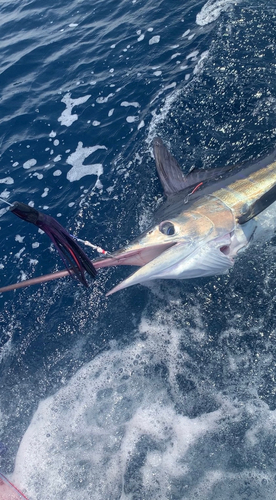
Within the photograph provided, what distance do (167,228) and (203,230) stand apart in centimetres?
40

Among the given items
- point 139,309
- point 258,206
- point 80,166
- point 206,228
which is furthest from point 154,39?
point 139,309

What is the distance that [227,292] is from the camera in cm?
445

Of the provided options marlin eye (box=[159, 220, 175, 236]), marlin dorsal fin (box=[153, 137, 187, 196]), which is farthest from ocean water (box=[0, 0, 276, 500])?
marlin eye (box=[159, 220, 175, 236])

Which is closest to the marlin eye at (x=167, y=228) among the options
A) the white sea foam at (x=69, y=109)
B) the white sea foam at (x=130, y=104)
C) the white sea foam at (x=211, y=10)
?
the white sea foam at (x=130, y=104)

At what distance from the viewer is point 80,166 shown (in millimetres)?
6703

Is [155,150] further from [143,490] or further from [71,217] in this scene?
[143,490]

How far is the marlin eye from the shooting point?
4047 millimetres

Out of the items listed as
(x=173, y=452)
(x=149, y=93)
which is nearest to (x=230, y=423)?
(x=173, y=452)

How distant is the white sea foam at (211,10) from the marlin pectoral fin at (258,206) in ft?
19.0

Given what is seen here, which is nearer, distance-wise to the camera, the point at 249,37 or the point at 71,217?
the point at 71,217

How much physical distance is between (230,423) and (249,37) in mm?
6927

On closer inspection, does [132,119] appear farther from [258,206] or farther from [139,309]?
[139,309]

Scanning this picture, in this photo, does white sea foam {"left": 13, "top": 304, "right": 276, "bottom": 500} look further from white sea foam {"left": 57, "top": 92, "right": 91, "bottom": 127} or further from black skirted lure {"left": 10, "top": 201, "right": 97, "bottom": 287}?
white sea foam {"left": 57, "top": 92, "right": 91, "bottom": 127}

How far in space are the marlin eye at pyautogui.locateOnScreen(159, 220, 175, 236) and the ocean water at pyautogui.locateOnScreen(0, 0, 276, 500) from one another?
89 centimetres
